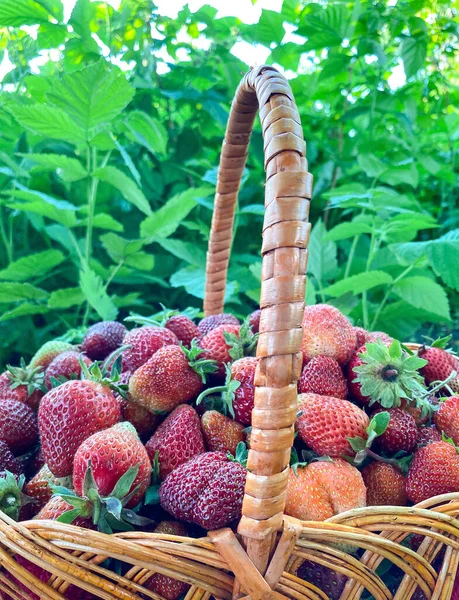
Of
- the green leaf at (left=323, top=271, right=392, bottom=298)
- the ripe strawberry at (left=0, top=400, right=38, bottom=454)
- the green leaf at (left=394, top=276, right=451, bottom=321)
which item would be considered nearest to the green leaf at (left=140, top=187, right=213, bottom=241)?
the green leaf at (left=323, top=271, right=392, bottom=298)

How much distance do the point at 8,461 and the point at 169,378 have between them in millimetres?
196

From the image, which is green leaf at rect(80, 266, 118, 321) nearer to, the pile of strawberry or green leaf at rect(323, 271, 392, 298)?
the pile of strawberry

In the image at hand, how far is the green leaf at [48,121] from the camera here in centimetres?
94

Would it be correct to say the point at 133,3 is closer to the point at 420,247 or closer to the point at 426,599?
the point at 420,247

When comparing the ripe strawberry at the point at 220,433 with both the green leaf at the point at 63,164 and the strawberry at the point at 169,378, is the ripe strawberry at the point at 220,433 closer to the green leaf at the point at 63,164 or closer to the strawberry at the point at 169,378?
the strawberry at the point at 169,378

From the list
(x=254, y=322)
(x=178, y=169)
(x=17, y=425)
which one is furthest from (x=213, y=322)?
(x=178, y=169)

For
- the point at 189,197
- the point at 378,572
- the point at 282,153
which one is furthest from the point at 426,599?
the point at 189,197

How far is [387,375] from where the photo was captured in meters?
0.59

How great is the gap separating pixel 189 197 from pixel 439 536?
837mm

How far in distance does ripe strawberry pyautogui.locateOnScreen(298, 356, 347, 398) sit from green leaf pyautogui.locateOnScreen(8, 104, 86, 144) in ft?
2.18

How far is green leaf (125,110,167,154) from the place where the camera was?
45.1 inches

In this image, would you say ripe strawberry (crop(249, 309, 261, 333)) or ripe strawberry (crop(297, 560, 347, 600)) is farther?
ripe strawberry (crop(249, 309, 261, 333))

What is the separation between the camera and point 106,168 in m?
1.05

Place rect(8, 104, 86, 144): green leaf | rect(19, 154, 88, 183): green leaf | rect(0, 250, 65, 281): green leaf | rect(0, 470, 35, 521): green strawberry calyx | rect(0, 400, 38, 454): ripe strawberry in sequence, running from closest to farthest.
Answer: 1. rect(0, 470, 35, 521): green strawberry calyx
2. rect(0, 400, 38, 454): ripe strawberry
3. rect(8, 104, 86, 144): green leaf
4. rect(19, 154, 88, 183): green leaf
5. rect(0, 250, 65, 281): green leaf
